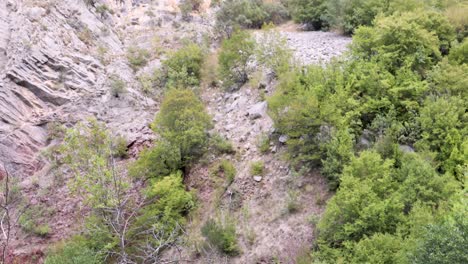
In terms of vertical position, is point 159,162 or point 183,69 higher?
point 183,69

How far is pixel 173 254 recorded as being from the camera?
40.0ft

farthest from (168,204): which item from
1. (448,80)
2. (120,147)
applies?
(448,80)

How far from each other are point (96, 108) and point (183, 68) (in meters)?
4.86

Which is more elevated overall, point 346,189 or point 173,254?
point 346,189

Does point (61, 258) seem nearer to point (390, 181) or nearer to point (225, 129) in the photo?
point (225, 129)

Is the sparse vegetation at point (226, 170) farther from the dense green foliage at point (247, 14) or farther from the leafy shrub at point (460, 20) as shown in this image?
the dense green foliage at point (247, 14)

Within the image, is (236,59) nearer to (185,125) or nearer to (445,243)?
(185,125)

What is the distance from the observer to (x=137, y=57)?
2277 centimetres

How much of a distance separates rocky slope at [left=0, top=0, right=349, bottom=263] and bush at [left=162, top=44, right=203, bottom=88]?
1.22 meters

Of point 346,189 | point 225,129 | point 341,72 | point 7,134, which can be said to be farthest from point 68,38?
point 346,189

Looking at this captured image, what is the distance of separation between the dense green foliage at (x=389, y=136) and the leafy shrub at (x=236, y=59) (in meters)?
3.61

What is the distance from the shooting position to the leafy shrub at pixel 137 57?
22281 millimetres

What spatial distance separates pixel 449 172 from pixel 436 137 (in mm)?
1412

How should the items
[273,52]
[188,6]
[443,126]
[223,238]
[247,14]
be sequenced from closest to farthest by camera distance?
[443,126]
[223,238]
[273,52]
[247,14]
[188,6]
